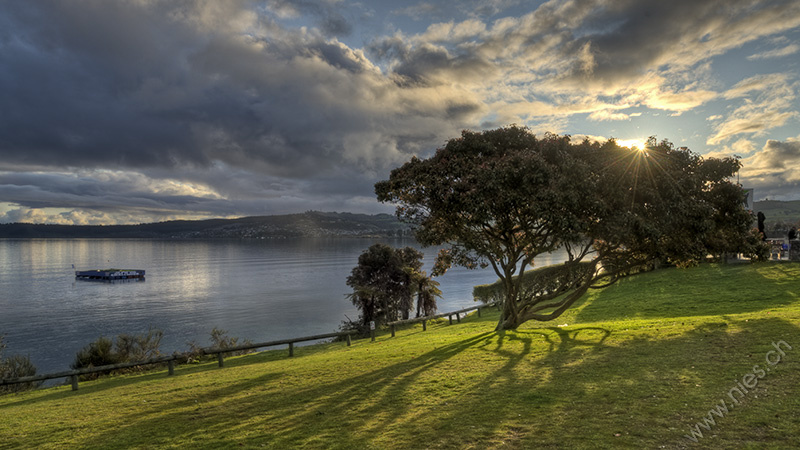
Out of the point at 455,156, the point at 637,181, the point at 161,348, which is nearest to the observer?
the point at 637,181

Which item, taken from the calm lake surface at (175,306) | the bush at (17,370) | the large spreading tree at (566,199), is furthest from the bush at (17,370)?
the large spreading tree at (566,199)

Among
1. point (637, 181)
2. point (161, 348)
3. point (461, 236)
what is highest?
point (637, 181)

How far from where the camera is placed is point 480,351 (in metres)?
15.9

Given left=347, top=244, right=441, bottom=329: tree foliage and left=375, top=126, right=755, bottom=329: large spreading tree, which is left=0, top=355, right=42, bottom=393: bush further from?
left=375, top=126, right=755, bottom=329: large spreading tree

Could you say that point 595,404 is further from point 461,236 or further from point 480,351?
point 461,236

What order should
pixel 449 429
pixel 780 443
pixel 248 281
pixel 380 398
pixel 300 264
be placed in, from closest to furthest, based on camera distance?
pixel 780 443 → pixel 449 429 → pixel 380 398 → pixel 248 281 → pixel 300 264

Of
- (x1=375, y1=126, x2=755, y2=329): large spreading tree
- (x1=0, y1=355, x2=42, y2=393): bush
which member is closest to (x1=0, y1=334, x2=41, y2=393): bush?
(x1=0, y1=355, x2=42, y2=393): bush

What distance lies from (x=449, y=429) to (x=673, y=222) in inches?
525

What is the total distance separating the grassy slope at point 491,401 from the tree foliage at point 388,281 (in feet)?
115

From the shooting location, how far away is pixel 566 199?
606 inches

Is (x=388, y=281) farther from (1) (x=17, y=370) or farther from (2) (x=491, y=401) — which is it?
(2) (x=491, y=401)

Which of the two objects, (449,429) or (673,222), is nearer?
(449,429)

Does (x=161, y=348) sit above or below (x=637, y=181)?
below

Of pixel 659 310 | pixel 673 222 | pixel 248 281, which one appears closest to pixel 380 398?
pixel 673 222
